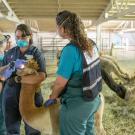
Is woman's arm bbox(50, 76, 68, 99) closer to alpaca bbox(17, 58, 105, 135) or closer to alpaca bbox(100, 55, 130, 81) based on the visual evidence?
alpaca bbox(17, 58, 105, 135)

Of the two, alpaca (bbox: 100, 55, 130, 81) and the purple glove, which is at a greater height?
the purple glove

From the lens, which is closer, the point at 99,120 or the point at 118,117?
the point at 99,120

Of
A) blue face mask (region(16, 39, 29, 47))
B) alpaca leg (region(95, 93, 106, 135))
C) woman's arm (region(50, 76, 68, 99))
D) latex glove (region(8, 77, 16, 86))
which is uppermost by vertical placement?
blue face mask (region(16, 39, 29, 47))

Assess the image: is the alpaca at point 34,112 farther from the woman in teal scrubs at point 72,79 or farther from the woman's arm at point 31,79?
the woman in teal scrubs at point 72,79

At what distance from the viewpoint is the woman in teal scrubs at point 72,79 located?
2367 millimetres

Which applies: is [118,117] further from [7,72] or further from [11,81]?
[7,72]

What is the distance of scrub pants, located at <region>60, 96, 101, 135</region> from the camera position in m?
2.45

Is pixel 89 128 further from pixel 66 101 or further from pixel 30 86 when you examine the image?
pixel 30 86

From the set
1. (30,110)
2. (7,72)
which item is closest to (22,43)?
(7,72)

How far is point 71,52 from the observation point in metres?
2.35

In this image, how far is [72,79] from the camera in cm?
243

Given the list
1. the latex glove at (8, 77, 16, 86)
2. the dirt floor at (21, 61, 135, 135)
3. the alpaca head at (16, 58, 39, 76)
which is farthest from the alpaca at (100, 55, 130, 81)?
the alpaca head at (16, 58, 39, 76)

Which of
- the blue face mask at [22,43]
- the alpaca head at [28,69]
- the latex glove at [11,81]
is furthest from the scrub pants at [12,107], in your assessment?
the alpaca head at [28,69]

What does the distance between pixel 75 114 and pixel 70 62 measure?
41 cm
